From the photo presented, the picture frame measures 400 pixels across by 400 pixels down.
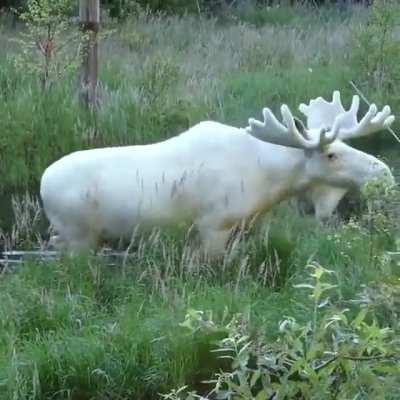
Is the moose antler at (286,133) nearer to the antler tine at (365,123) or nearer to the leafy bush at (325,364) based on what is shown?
the antler tine at (365,123)

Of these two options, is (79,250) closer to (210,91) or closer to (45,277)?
(45,277)

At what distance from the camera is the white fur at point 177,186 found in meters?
5.86

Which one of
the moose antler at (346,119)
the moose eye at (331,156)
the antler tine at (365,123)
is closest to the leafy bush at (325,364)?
the moose eye at (331,156)

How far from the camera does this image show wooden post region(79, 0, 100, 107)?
1015 cm

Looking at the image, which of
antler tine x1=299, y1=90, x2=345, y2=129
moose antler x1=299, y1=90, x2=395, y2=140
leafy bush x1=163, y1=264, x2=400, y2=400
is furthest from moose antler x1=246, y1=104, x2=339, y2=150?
leafy bush x1=163, y1=264, x2=400, y2=400

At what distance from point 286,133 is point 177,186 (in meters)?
0.64

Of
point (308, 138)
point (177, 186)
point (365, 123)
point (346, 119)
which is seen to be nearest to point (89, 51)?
point (346, 119)

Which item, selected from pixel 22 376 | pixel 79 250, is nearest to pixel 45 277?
pixel 79 250

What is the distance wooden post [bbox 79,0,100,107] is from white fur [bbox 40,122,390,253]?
4093 mm

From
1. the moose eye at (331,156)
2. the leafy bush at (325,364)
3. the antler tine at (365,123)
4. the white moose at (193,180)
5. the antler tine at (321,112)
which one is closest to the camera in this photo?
the leafy bush at (325,364)

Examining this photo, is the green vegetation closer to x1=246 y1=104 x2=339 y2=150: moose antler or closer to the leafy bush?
the leafy bush

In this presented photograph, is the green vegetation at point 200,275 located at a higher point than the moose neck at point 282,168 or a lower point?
lower

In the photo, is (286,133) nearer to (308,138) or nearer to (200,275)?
(308,138)

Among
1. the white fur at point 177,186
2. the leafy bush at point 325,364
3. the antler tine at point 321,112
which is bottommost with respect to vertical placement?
the white fur at point 177,186
